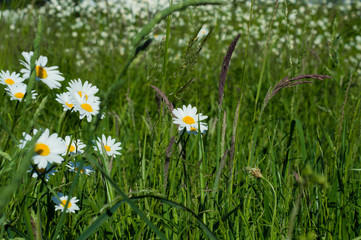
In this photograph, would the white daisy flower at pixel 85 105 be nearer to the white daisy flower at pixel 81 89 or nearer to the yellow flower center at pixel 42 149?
the white daisy flower at pixel 81 89

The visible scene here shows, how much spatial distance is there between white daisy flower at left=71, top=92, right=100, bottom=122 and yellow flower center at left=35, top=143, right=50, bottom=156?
13 centimetres

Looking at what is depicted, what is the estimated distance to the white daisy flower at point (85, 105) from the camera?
0.90 meters

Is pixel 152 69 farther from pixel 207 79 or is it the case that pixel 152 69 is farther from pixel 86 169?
pixel 207 79

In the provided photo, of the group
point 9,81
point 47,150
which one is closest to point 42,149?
point 47,150

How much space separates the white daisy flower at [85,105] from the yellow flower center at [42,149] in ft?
0.42

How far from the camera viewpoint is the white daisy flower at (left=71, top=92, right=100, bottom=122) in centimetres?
90

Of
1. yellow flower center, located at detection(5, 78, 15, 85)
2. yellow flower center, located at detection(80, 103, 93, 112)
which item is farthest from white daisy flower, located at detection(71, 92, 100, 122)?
yellow flower center, located at detection(5, 78, 15, 85)

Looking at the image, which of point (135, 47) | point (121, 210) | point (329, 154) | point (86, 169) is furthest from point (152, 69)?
point (329, 154)

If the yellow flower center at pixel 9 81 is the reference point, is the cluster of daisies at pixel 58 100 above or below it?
below

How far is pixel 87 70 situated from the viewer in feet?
11.9

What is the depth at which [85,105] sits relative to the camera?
94cm

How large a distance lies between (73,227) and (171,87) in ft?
1.56

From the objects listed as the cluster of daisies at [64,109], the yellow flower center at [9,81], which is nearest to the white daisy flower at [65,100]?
the cluster of daisies at [64,109]

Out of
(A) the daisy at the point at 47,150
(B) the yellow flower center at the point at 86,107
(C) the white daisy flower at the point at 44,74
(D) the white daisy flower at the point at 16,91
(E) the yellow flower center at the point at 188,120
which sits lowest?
(A) the daisy at the point at 47,150
